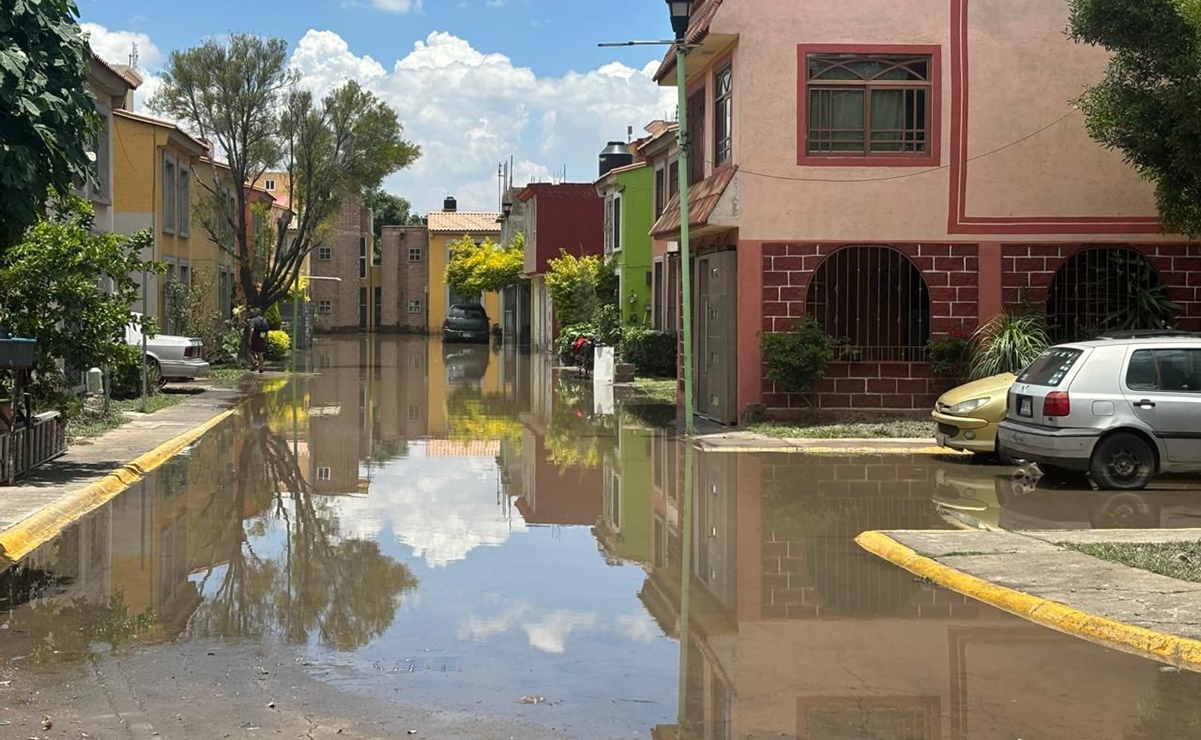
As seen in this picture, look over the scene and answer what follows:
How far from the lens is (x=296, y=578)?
10.1 m

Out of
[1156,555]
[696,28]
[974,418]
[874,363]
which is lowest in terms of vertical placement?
[1156,555]

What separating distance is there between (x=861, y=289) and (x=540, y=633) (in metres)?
13.9

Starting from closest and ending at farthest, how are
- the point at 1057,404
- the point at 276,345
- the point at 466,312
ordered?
the point at 1057,404 → the point at 276,345 → the point at 466,312

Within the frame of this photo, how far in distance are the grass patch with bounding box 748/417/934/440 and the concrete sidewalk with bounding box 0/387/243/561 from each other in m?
8.29

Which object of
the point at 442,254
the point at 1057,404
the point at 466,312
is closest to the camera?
the point at 1057,404

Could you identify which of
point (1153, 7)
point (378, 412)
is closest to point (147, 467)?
point (378, 412)

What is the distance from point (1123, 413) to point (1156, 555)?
14.6 feet

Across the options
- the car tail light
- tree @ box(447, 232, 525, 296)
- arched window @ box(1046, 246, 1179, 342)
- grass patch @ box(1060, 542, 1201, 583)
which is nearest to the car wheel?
the car tail light

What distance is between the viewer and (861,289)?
70.0 ft

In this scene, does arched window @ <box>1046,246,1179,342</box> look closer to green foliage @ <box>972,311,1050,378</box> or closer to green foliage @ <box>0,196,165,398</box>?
green foliage @ <box>972,311,1050,378</box>

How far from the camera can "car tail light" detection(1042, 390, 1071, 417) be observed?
14359 mm

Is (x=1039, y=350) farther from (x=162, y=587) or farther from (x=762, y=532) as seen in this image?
(x=162, y=587)

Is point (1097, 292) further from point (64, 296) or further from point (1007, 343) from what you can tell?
point (64, 296)

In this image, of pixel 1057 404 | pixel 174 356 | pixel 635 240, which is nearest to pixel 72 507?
pixel 1057 404
